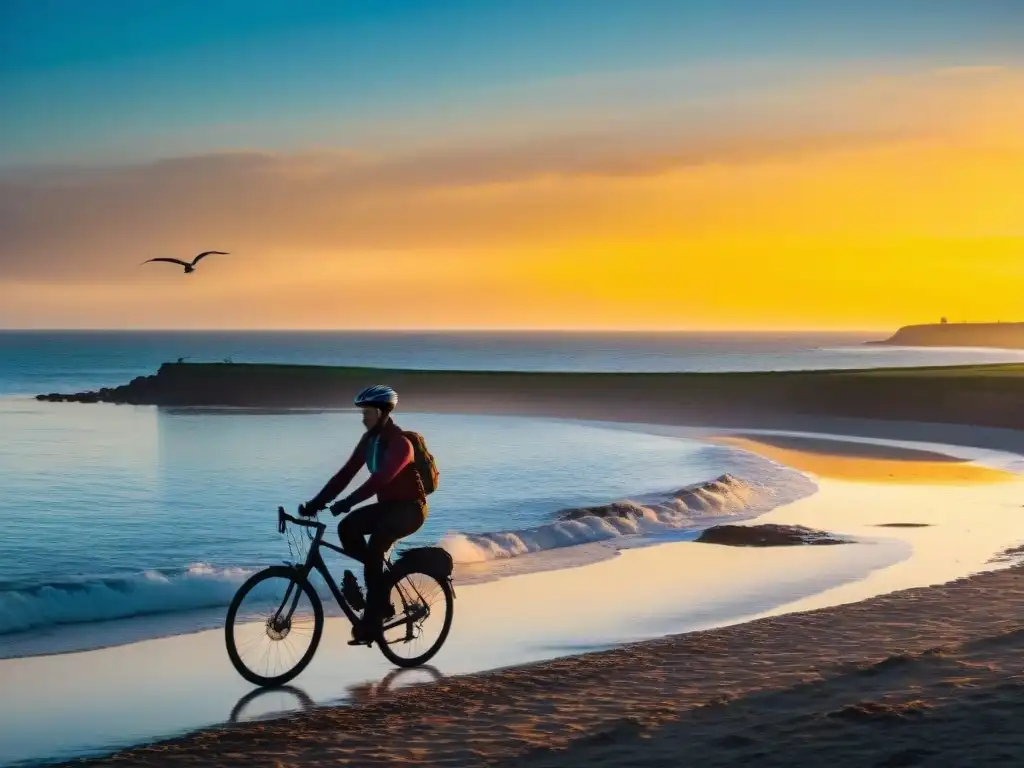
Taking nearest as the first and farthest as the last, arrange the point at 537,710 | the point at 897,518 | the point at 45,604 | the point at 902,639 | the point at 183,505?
the point at 537,710 → the point at 902,639 → the point at 45,604 → the point at 897,518 → the point at 183,505

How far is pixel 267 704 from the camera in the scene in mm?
8672

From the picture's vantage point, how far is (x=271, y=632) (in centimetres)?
953

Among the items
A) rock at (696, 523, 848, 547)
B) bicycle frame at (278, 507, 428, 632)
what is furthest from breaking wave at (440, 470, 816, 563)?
bicycle frame at (278, 507, 428, 632)

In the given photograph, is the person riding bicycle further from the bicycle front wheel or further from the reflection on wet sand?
the reflection on wet sand

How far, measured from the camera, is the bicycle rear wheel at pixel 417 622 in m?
9.84

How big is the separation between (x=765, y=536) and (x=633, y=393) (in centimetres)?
4475

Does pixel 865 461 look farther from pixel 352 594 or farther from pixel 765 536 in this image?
pixel 352 594

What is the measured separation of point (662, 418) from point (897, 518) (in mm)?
34587

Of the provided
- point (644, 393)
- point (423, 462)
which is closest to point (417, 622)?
point (423, 462)

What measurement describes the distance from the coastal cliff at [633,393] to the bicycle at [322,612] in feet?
119

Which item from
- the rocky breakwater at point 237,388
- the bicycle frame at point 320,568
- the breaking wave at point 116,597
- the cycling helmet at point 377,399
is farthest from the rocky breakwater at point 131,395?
the cycling helmet at point 377,399

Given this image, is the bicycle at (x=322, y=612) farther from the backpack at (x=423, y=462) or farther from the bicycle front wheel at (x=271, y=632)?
the backpack at (x=423, y=462)

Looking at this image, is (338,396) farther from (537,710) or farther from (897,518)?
(537,710)

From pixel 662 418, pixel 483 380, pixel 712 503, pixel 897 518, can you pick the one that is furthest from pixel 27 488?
pixel 483 380
